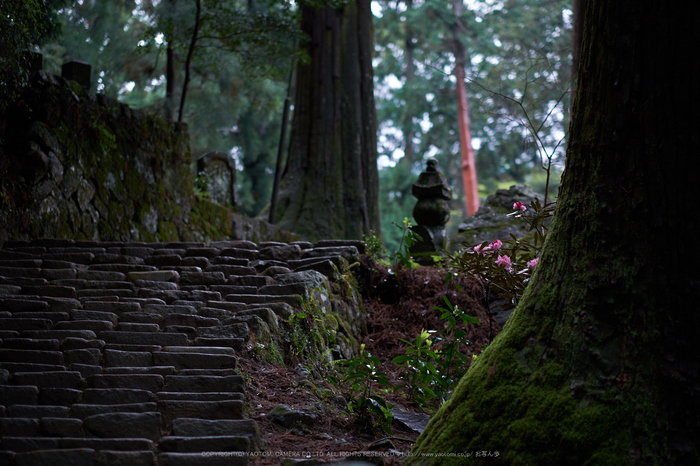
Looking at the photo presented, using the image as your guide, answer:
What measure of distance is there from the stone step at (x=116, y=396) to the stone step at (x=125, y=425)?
0.18 m

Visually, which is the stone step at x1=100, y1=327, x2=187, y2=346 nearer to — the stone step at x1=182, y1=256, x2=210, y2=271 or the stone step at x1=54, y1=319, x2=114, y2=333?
the stone step at x1=54, y1=319, x2=114, y2=333

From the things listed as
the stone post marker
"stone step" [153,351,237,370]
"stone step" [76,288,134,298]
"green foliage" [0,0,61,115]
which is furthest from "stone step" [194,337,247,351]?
the stone post marker

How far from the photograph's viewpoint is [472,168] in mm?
18469

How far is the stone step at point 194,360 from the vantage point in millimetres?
2979

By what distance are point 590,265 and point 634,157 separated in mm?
433

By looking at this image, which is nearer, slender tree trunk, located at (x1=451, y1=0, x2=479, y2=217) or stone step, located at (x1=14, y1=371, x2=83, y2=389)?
stone step, located at (x1=14, y1=371, x2=83, y2=389)

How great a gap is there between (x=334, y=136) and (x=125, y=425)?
843cm

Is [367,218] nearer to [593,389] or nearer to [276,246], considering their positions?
[276,246]

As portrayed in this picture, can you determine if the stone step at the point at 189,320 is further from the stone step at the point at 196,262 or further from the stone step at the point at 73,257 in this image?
the stone step at the point at 73,257

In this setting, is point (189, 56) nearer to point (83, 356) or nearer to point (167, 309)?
point (167, 309)

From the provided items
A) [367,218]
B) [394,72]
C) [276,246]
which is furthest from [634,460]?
[394,72]

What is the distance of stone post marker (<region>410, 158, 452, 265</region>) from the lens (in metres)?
7.23

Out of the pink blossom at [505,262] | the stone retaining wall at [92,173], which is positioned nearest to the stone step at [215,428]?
the pink blossom at [505,262]

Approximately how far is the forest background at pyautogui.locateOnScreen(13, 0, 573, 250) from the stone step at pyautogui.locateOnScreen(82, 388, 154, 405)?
25.3 feet
